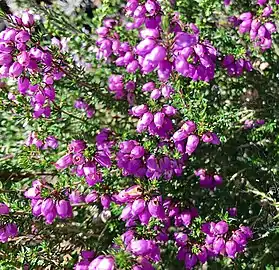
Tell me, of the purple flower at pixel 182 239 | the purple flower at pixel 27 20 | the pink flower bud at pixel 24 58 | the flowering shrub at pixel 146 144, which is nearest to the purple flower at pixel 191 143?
the flowering shrub at pixel 146 144

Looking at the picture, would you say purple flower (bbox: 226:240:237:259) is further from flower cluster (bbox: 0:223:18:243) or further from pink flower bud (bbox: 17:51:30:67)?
pink flower bud (bbox: 17:51:30:67)

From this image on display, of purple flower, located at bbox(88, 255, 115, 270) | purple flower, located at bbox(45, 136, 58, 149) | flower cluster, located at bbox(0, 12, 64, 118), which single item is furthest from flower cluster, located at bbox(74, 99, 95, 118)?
purple flower, located at bbox(88, 255, 115, 270)

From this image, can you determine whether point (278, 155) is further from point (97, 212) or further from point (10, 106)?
point (10, 106)

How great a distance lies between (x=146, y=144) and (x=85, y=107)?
1373mm

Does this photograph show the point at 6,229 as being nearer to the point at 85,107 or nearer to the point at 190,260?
the point at 190,260

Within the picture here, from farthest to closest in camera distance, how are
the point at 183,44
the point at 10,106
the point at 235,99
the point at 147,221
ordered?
the point at 235,99 < the point at 10,106 < the point at 147,221 < the point at 183,44

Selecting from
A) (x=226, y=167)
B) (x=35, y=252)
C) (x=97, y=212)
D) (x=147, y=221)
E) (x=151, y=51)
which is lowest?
(x=97, y=212)

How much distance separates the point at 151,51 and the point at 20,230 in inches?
64.0

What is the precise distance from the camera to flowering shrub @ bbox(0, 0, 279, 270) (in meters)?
3.50

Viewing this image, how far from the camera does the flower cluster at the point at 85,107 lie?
15.9 ft

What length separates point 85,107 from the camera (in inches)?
192

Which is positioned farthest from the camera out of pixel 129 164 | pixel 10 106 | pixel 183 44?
pixel 10 106

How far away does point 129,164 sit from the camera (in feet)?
12.1

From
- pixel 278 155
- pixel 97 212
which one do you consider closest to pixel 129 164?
pixel 278 155
